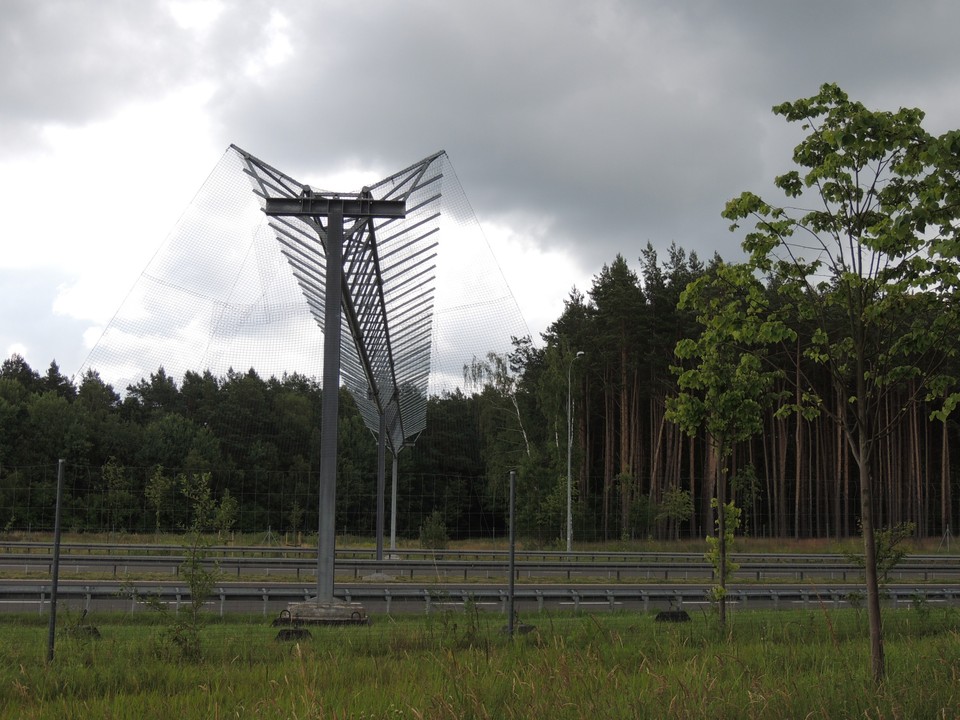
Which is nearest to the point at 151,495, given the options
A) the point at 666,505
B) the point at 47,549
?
the point at 47,549

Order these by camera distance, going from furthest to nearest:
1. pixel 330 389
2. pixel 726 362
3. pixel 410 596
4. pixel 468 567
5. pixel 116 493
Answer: pixel 116 493, pixel 468 567, pixel 410 596, pixel 330 389, pixel 726 362

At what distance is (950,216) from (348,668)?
6.91 m

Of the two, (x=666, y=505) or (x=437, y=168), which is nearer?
(x=437, y=168)

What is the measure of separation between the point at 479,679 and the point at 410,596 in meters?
13.9

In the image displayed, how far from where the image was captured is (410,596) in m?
20.3

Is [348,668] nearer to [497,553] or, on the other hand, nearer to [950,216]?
[950,216]

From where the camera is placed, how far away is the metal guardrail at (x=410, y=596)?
19.4 m

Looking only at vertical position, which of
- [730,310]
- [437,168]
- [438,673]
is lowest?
[438,673]

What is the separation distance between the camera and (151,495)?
3666 cm

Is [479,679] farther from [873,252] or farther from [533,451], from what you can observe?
[533,451]

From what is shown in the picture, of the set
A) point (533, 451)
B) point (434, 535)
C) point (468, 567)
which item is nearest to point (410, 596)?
point (468, 567)

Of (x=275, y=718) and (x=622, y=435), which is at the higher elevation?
(x=622, y=435)

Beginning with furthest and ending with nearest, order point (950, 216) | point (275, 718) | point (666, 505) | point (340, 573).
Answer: point (666, 505), point (340, 573), point (950, 216), point (275, 718)

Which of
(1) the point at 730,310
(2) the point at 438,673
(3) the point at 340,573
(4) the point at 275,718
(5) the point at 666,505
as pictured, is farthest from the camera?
(5) the point at 666,505
